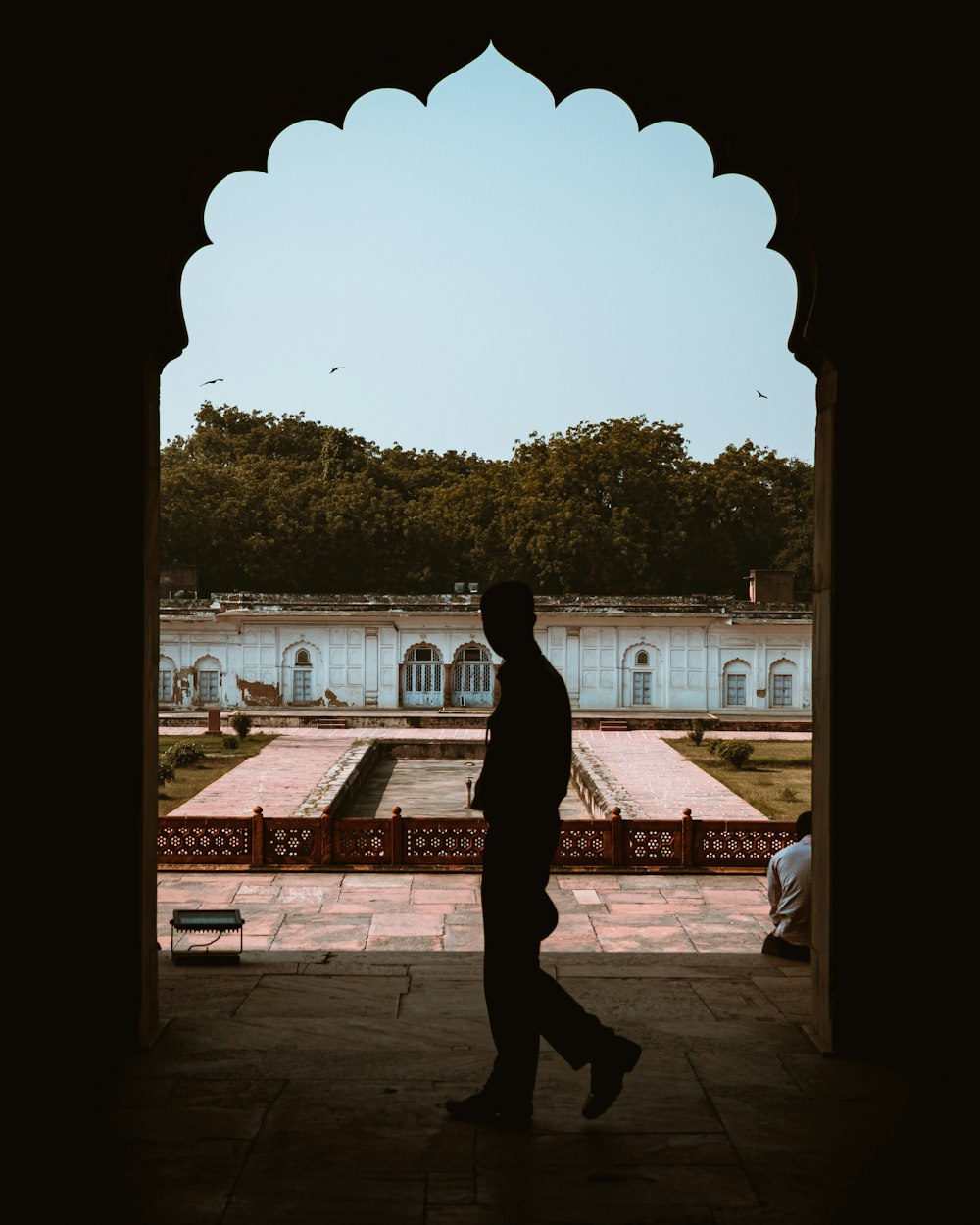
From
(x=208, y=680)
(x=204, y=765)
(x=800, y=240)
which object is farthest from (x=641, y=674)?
(x=800, y=240)

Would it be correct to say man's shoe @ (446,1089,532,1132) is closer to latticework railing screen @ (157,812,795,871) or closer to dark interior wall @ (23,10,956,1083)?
dark interior wall @ (23,10,956,1083)

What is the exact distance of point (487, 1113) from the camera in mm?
3176

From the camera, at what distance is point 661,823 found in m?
11.4

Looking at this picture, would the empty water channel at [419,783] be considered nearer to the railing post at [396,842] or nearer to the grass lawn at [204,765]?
the grass lawn at [204,765]

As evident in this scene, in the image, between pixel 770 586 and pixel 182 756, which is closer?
pixel 182 756

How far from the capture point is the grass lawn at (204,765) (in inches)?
649

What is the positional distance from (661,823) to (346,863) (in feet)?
9.33

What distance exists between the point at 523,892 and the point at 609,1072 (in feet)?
1.65

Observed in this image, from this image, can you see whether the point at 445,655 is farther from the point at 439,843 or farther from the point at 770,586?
the point at 439,843

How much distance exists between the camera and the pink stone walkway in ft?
51.7

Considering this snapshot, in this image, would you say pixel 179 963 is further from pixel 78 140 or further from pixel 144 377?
pixel 78 140

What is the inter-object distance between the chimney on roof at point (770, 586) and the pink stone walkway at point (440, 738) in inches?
444

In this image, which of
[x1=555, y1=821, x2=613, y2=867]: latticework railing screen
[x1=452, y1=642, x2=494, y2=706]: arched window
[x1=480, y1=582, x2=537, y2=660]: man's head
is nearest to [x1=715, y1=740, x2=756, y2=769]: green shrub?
[x1=555, y1=821, x2=613, y2=867]: latticework railing screen

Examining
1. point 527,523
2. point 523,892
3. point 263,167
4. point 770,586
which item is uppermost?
point 527,523
